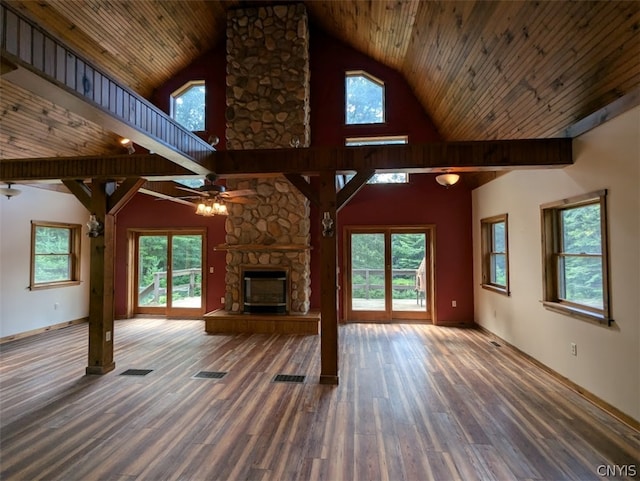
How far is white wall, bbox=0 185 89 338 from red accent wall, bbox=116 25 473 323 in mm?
2737

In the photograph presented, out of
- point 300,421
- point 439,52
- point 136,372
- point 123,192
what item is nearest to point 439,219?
point 439,52

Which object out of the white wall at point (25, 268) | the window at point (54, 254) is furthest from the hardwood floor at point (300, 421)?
the window at point (54, 254)

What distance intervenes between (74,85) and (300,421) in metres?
2.92

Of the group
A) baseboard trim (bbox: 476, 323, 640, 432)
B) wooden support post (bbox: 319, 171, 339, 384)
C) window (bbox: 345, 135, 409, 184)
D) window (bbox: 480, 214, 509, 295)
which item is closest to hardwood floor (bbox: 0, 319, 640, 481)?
baseboard trim (bbox: 476, 323, 640, 432)

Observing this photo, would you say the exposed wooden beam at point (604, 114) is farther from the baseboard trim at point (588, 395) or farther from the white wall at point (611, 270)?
the baseboard trim at point (588, 395)

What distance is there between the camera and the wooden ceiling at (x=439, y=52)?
285 centimetres

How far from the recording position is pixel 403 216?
686 centimetres

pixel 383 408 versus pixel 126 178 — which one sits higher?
pixel 126 178

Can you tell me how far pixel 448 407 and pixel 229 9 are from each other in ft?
24.5

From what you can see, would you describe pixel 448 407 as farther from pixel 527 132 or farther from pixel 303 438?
pixel 527 132

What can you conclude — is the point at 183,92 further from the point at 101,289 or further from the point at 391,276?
the point at 391,276

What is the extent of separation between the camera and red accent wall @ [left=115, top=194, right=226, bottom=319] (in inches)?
284

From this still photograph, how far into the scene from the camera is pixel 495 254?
595 centimetres

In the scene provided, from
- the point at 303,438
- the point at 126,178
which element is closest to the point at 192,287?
the point at 126,178
